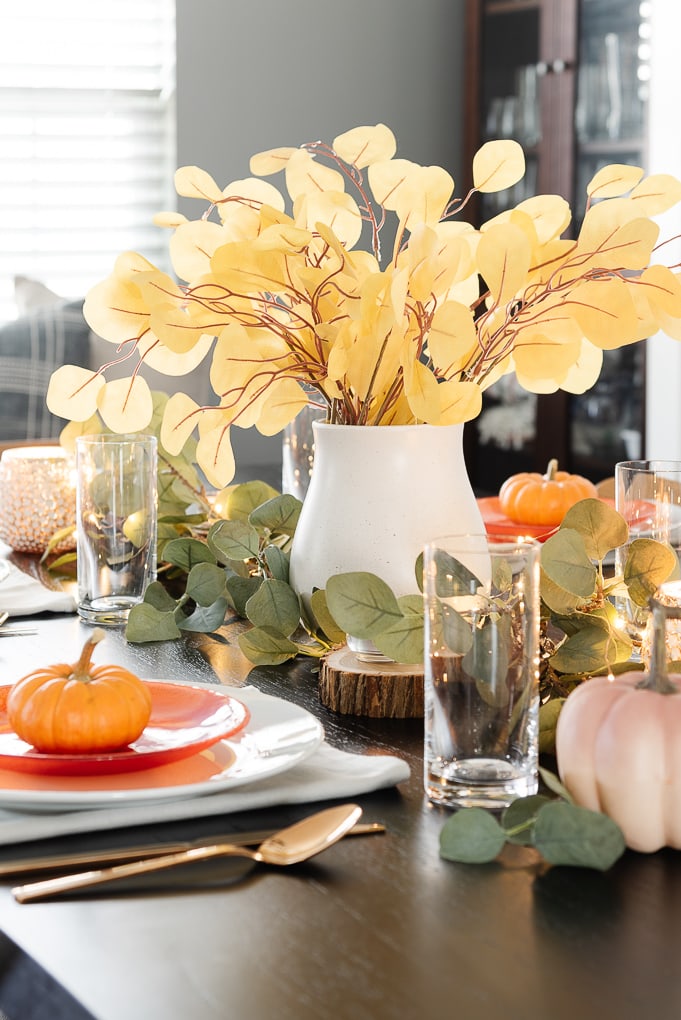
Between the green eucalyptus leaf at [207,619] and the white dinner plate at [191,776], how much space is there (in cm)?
30

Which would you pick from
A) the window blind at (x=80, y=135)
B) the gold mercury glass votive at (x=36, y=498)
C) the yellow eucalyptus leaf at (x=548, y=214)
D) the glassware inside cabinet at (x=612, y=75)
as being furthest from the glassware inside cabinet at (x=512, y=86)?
the yellow eucalyptus leaf at (x=548, y=214)

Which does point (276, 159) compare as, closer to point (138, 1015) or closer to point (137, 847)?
point (137, 847)

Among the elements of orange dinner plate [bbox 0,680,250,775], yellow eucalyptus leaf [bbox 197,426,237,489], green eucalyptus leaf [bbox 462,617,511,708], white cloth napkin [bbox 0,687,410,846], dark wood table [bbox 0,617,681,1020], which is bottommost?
dark wood table [bbox 0,617,681,1020]

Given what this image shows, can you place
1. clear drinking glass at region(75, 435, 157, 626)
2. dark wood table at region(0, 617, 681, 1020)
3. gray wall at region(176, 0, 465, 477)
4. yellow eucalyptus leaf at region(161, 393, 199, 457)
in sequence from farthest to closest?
gray wall at region(176, 0, 465, 477)
clear drinking glass at region(75, 435, 157, 626)
yellow eucalyptus leaf at region(161, 393, 199, 457)
dark wood table at region(0, 617, 681, 1020)

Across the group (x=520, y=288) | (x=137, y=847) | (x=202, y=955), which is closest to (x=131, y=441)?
(x=520, y=288)

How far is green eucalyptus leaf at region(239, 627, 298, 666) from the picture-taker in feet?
3.34

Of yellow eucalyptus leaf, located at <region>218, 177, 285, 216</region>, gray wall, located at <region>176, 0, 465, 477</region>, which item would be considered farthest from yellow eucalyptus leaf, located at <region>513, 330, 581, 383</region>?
gray wall, located at <region>176, 0, 465, 477</region>

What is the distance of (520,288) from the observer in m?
0.93

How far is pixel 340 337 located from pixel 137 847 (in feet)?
1.36

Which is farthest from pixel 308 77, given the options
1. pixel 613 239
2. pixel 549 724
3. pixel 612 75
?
pixel 549 724

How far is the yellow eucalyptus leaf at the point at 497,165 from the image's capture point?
1.03m

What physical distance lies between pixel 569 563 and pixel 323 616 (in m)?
0.20

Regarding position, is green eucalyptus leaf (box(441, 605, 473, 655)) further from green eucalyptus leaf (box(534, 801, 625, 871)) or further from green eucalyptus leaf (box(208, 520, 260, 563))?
green eucalyptus leaf (box(208, 520, 260, 563))

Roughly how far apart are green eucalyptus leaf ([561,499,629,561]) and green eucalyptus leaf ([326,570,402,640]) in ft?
0.48
